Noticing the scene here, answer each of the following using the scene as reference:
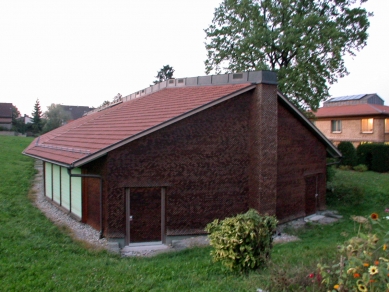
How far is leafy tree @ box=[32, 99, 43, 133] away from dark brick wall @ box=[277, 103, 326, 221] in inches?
2518

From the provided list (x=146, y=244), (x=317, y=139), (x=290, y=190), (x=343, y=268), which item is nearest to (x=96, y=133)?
(x=146, y=244)

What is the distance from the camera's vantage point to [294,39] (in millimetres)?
23641

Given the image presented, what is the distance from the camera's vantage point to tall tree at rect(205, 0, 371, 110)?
23.9 m

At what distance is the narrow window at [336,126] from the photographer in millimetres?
35531

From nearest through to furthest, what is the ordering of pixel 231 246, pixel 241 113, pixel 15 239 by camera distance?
pixel 231 246
pixel 15 239
pixel 241 113

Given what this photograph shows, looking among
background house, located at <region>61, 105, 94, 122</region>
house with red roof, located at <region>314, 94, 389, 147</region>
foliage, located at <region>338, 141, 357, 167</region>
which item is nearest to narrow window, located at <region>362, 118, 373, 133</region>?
house with red roof, located at <region>314, 94, 389, 147</region>

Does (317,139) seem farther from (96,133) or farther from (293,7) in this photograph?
(293,7)

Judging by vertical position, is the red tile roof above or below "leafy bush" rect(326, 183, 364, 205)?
above

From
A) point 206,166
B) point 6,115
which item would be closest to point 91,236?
point 206,166

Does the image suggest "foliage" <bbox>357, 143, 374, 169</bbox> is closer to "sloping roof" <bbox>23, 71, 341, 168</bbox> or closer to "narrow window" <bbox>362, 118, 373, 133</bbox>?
"narrow window" <bbox>362, 118, 373, 133</bbox>

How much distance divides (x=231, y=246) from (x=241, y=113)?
23.5 ft

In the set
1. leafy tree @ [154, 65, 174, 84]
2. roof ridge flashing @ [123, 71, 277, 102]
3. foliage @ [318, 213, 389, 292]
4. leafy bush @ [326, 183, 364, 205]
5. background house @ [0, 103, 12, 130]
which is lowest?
leafy bush @ [326, 183, 364, 205]

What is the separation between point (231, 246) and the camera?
779cm

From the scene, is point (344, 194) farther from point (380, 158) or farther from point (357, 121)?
point (357, 121)
